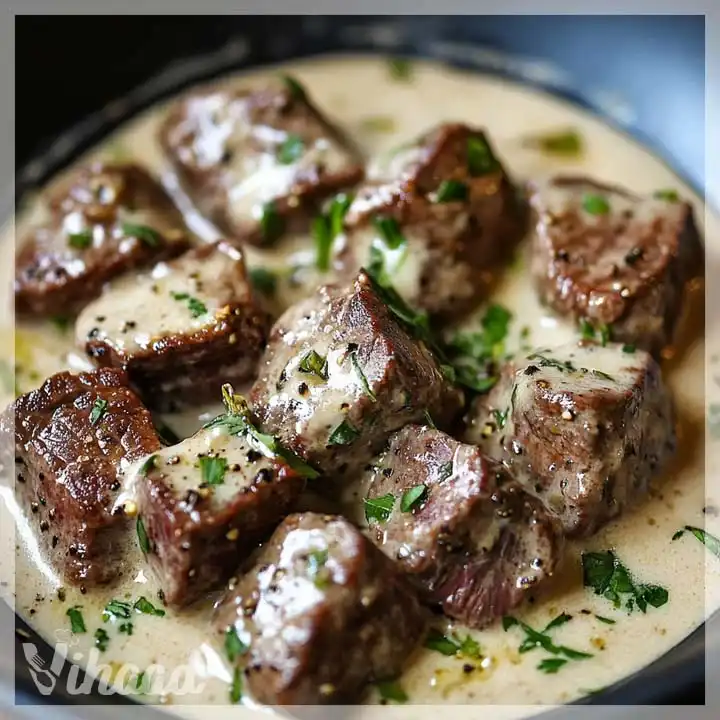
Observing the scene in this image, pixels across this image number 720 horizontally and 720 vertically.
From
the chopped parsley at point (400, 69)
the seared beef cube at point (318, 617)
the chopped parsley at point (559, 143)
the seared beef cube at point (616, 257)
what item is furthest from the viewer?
the chopped parsley at point (400, 69)

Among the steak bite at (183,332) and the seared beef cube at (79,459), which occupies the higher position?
the steak bite at (183,332)

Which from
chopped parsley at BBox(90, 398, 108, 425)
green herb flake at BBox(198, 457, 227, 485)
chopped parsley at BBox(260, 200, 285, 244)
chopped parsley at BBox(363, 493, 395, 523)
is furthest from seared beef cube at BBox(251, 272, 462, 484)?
chopped parsley at BBox(260, 200, 285, 244)

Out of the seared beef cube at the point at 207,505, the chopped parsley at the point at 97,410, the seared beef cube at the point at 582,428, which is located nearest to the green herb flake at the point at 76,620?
the seared beef cube at the point at 207,505

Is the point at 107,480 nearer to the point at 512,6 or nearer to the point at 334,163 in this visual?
the point at 334,163

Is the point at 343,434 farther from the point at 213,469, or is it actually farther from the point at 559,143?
the point at 559,143

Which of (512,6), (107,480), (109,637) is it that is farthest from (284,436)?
(512,6)

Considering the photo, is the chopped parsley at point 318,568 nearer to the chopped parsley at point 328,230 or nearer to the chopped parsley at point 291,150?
the chopped parsley at point 328,230

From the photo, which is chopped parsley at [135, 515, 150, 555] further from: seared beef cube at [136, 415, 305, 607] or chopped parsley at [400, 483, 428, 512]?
chopped parsley at [400, 483, 428, 512]
